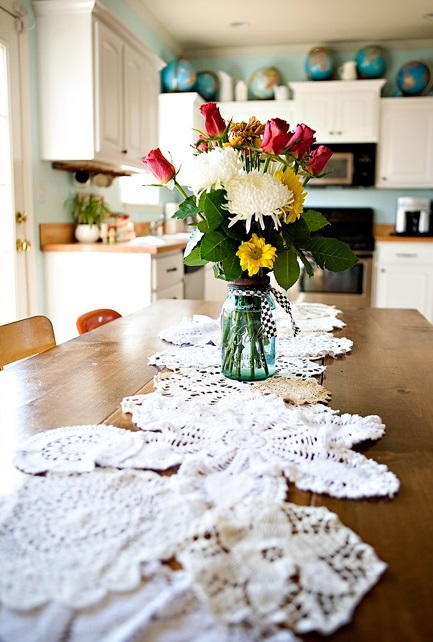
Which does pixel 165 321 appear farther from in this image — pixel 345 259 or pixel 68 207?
pixel 68 207

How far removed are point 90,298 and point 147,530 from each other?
271 centimetres

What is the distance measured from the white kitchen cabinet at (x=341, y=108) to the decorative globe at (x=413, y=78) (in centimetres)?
23

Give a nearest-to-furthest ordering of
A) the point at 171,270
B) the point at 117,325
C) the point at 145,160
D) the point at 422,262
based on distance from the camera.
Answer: the point at 145,160, the point at 117,325, the point at 171,270, the point at 422,262

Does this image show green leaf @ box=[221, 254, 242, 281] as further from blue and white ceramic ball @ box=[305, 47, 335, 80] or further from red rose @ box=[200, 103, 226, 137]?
blue and white ceramic ball @ box=[305, 47, 335, 80]

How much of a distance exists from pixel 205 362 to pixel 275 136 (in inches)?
20.2

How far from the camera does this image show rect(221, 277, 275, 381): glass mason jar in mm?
1150

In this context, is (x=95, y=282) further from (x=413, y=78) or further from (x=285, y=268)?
(x=413, y=78)

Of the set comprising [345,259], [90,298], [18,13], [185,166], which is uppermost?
[18,13]

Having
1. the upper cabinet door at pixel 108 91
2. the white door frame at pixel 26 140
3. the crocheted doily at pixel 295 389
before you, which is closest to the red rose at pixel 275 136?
the crocheted doily at pixel 295 389

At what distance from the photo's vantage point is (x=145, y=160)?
1.13 meters

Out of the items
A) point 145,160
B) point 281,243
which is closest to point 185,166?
point 145,160

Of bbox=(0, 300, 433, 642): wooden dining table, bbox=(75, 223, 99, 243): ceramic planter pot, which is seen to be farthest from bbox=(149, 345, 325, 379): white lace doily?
bbox=(75, 223, 99, 243): ceramic planter pot

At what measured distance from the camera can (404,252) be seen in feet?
15.8

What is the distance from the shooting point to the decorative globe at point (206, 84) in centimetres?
522
